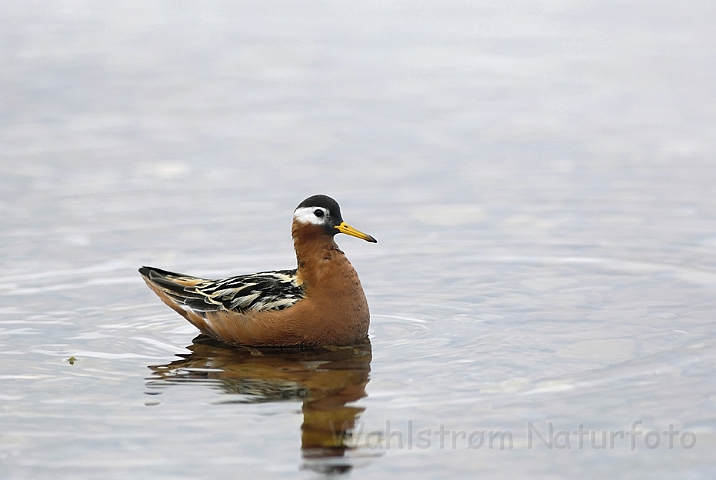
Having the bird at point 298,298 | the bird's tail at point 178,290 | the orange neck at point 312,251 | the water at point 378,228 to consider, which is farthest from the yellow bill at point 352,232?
the bird's tail at point 178,290

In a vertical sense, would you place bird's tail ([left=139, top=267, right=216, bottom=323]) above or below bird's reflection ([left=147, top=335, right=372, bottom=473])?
above

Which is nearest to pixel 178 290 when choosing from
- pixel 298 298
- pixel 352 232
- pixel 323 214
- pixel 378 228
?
pixel 298 298

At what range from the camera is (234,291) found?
10.6m

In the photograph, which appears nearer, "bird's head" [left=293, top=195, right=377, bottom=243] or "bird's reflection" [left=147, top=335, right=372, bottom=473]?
"bird's reflection" [left=147, top=335, right=372, bottom=473]

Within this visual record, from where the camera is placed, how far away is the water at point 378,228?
7770 millimetres

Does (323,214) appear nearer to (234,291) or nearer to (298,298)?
(298,298)

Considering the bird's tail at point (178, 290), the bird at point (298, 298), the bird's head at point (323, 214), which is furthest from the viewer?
the bird's tail at point (178, 290)

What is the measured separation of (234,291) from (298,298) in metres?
0.65

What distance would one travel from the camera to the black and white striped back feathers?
10438mm

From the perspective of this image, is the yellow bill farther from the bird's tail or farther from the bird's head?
the bird's tail

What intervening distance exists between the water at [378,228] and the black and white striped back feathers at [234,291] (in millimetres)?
381

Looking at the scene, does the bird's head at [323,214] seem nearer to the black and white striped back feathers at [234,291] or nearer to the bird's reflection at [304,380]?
the black and white striped back feathers at [234,291]

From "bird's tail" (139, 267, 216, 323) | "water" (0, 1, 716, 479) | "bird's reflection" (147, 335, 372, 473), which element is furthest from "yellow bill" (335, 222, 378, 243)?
"bird's tail" (139, 267, 216, 323)

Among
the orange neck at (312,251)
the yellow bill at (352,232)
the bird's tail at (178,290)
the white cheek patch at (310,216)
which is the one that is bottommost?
the bird's tail at (178,290)
